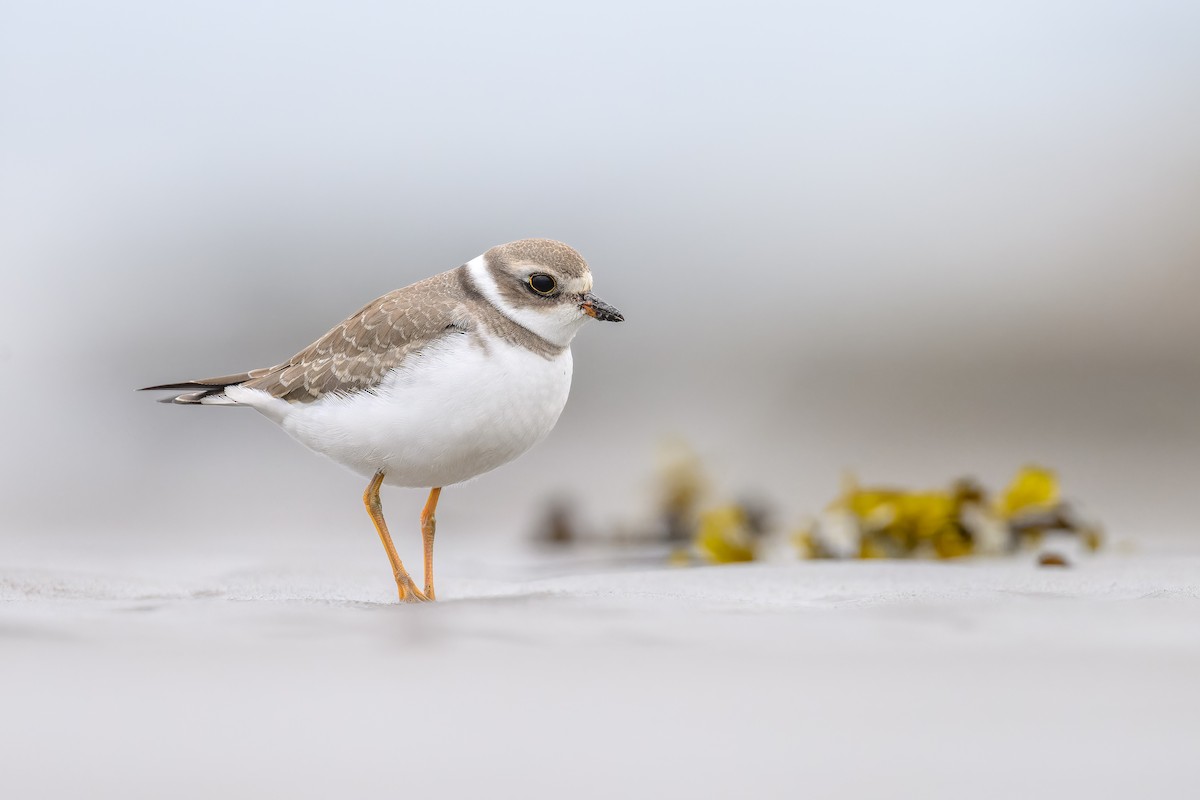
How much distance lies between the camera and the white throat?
497 cm

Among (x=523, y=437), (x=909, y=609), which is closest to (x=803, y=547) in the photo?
(x=909, y=609)

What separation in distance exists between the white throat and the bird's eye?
0.21 ft

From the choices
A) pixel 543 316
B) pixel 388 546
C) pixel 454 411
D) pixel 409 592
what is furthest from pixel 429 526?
pixel 543 316

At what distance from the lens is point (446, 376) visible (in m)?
4.79

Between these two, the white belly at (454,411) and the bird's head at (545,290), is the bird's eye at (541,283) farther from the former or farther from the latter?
the white belly at (454,411)

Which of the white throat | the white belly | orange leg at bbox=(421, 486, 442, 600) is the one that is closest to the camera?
the white belly

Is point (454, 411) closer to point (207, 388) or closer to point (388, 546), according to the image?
point (388, 546)

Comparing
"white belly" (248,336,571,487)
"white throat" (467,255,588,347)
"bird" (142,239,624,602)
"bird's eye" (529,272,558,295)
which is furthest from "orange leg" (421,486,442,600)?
"bird's eye" (529,272,558,295)

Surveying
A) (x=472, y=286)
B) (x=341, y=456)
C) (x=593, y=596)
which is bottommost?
(x=593, y=596)

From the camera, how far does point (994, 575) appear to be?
536cm

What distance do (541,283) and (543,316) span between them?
0.13 m

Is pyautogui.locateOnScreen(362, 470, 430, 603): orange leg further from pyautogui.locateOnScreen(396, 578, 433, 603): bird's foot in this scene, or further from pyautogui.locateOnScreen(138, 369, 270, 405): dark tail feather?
pyautogui.locateOnScreen(138, 369, 270, 405): dark tail feather

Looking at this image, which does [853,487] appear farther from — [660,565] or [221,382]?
[221,382]

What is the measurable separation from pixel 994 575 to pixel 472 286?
250 cm
